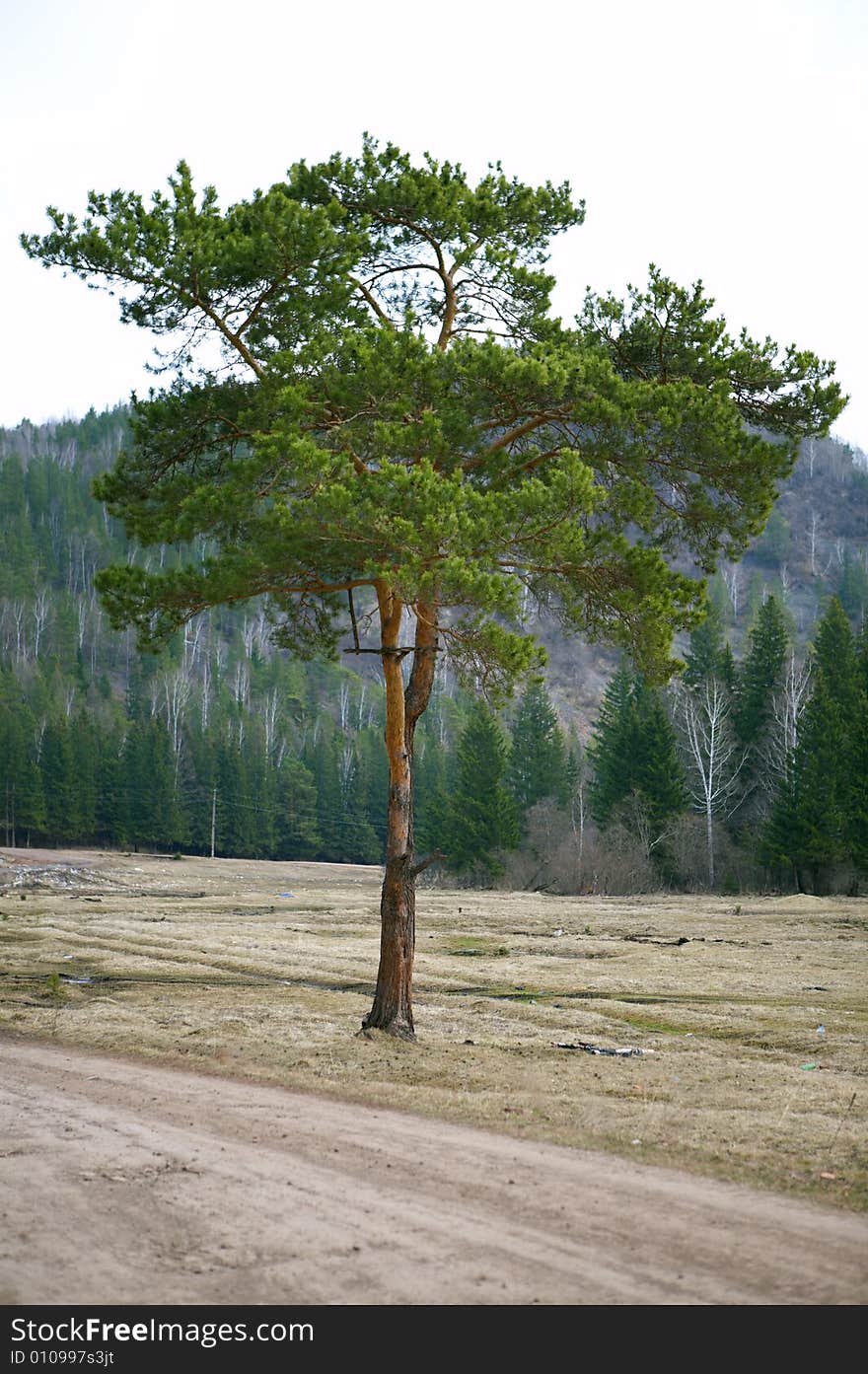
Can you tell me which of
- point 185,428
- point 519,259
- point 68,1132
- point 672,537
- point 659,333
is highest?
point 519,259

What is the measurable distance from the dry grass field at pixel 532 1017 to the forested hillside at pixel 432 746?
6325mm

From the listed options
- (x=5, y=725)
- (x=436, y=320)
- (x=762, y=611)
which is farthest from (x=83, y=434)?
(x=436, y=320)

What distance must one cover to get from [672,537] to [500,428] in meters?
2.73

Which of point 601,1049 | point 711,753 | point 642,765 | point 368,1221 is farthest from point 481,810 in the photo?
point 368,1221

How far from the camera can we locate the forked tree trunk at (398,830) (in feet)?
43.8

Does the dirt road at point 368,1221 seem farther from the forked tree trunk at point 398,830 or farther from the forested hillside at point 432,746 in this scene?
the forested hillside at point 432,746

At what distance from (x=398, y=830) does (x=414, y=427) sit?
4813 mm

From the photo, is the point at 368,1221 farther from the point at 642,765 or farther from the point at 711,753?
the point at 642,765

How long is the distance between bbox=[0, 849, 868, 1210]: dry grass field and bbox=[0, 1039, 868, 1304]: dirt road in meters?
0.85

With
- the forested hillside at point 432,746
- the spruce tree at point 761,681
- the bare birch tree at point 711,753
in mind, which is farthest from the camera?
the spruce tree at point 761,681

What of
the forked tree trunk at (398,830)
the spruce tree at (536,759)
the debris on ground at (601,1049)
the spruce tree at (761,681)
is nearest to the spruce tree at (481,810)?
the spruce tree at (536,759)

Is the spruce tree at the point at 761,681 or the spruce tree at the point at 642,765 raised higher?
the spruce tree at the point at 761,681

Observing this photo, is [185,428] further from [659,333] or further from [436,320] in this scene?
[659,333]

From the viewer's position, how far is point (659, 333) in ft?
45.6
